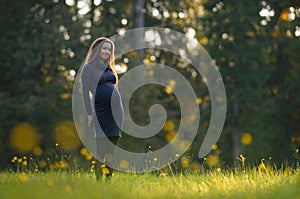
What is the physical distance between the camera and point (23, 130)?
19.3m

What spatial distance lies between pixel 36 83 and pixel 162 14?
18.0 feet

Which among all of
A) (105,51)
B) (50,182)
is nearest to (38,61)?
(105,51)

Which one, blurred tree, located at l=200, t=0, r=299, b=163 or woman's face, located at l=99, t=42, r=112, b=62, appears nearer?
woman's face, located at l=99, t=42, r=112, b=62

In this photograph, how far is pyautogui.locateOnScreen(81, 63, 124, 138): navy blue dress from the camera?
679 cm

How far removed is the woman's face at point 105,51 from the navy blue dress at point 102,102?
130 mm

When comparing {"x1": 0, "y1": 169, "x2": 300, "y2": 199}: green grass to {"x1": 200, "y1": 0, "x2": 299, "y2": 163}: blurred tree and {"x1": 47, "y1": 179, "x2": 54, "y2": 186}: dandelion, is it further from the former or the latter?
{"x1": 200, "y1": 0, "x2": 299, "y2": 163}: blurred tree

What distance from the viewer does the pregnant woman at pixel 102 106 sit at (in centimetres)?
679

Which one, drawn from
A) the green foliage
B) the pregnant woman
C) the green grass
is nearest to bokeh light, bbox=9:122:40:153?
the green foliage

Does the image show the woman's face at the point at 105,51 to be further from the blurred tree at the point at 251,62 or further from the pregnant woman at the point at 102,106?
the blurred tree at the point at 251,62

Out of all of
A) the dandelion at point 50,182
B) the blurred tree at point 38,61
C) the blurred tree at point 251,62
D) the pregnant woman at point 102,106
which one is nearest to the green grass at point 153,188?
the dandelion at point 50,182

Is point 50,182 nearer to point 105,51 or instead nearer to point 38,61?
point 105,51

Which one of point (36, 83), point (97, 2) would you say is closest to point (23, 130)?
point (36, 83)

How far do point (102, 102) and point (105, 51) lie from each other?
2.07ft

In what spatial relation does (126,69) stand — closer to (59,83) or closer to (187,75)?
(59,83)
